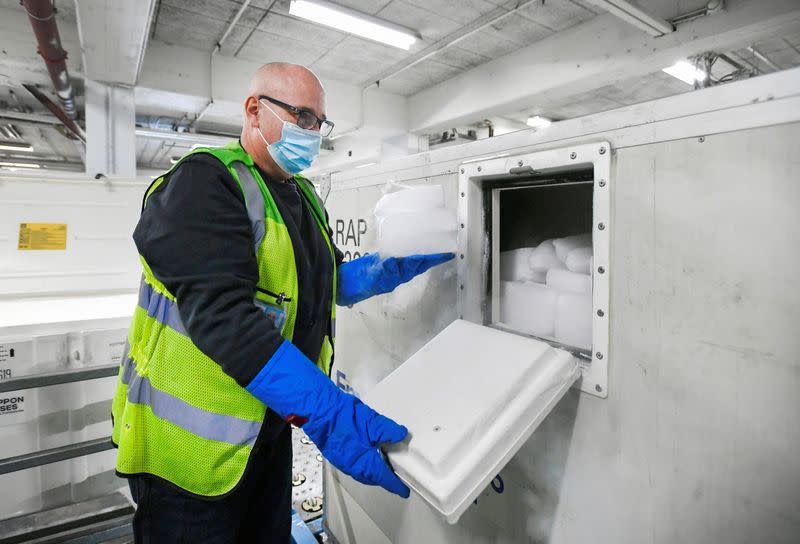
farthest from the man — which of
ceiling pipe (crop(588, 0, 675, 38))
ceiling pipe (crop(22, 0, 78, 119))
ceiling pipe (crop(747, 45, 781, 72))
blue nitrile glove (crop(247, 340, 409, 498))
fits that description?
ceiling pipe (crop(747, 45, 781, 72))

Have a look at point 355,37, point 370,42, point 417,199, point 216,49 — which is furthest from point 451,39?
point 417,199

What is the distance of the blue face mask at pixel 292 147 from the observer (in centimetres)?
119

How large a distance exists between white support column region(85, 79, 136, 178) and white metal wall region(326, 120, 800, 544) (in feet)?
14.7

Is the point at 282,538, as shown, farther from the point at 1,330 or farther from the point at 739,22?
the point at 739,22

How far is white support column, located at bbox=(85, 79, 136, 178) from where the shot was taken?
4109mm

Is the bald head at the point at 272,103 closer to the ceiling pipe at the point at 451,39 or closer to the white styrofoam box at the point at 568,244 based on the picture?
the white styrofoam box at the point at 568,244

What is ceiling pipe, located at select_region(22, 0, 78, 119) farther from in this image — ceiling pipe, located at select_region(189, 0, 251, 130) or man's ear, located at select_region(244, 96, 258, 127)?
man's ear, located at select_region(244, 96, 258, 127)

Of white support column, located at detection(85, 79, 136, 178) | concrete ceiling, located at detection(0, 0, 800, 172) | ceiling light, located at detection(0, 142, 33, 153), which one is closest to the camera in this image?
concrete ceiling, located at detection(0, 0, 800, 172)

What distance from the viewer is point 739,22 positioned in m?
3.20

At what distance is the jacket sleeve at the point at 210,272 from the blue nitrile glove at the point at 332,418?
43 mm

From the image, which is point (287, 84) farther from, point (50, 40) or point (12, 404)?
point (50, 40)

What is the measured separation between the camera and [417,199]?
4.12 feet

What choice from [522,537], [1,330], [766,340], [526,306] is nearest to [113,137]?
[1,330]

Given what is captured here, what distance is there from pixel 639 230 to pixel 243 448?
989mm
